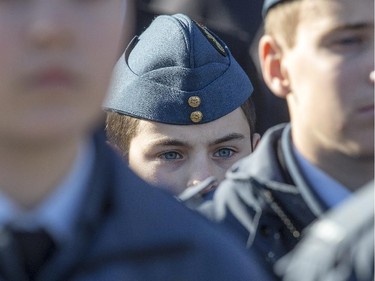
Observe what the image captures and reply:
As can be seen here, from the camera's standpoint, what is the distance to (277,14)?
301 centimetres

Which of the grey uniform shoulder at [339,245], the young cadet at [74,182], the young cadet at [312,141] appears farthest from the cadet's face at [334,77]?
the grey uniform shoulder at [339,245]

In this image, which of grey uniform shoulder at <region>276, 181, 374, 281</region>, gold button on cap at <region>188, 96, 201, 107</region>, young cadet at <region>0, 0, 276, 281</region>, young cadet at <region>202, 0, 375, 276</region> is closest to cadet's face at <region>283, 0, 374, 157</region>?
young cadet at <region>202, 0, 375, 276</region>

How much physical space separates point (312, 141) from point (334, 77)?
6.9 inches

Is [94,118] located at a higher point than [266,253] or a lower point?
higher

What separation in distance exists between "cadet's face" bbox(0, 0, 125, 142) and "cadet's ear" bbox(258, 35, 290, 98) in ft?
4.48

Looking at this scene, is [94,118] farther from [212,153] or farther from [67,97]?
[212,153]

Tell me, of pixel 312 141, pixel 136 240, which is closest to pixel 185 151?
pixel 312 141

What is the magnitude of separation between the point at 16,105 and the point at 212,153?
2488 millimetres

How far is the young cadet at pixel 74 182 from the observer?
160 cm

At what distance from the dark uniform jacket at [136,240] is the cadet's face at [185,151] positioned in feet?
6.21

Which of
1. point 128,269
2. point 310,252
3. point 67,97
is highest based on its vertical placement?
point 310,252

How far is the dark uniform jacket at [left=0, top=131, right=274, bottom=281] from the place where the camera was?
1803 mm

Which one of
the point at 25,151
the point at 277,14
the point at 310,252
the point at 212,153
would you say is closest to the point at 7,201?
the point at 25,151

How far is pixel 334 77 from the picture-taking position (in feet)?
8.82
